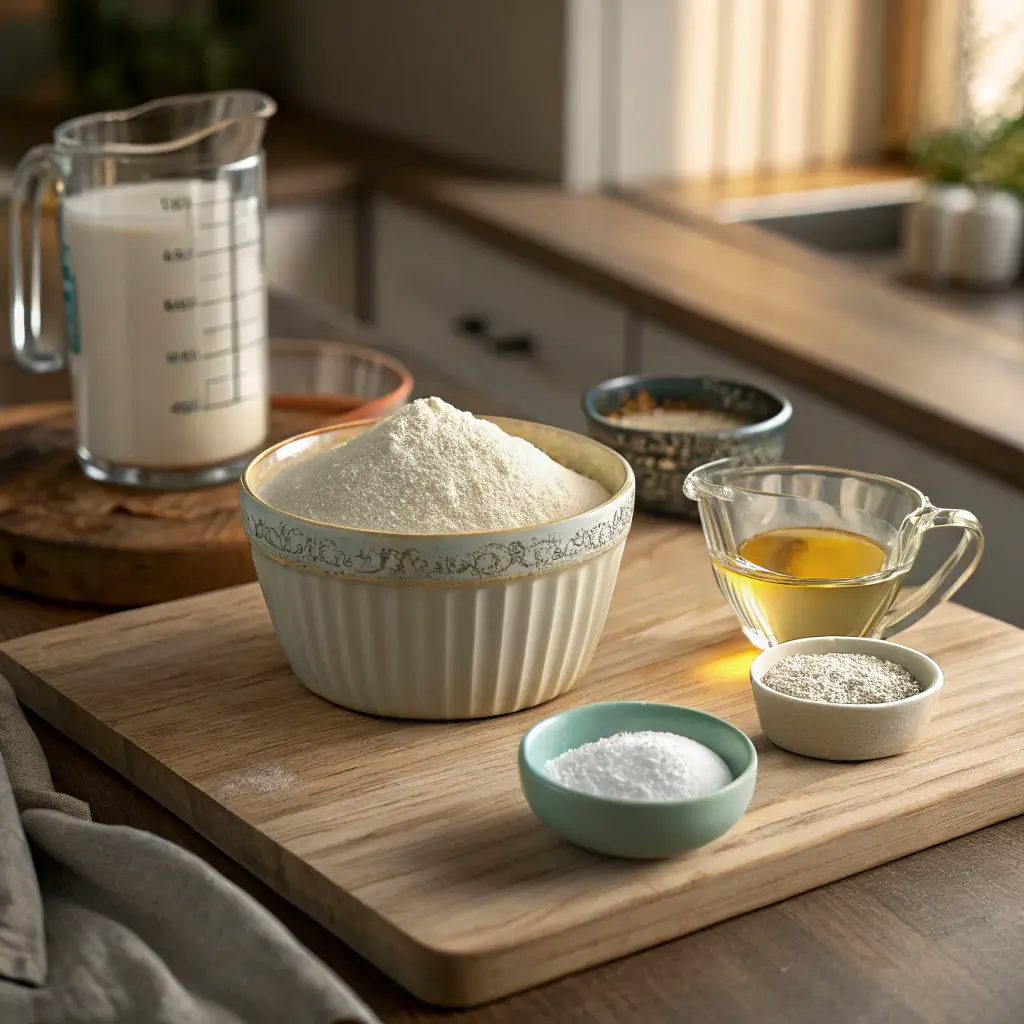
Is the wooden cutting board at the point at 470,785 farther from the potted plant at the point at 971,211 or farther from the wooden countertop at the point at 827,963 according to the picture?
the potted plant at the point at 971,211

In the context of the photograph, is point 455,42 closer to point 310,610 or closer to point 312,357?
point 312,357

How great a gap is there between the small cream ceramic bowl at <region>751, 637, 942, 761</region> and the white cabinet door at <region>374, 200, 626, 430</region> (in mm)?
1062

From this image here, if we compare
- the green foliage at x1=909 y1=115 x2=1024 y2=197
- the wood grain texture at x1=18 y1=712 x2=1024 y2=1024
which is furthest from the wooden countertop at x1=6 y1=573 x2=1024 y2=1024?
the green foliage at x1=909 y1=115 x2=1024 y2=197

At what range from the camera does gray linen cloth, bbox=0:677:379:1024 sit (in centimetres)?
57

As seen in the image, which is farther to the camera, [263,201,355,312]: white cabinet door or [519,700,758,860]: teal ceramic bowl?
[263,201,355,312]: white cabinet door

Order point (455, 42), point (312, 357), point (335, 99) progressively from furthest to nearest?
point (335, 99) < point (455, 42) < point (312, 357)

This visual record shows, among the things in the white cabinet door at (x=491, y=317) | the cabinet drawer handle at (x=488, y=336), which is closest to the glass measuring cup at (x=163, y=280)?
the white cabinet door at (x=491, y=317)

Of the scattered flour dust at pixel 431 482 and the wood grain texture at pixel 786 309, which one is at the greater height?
the scattered flour dust at pixel 431 482

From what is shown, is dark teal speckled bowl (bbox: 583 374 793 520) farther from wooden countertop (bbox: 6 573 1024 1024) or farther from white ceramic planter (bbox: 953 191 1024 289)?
white ceramic planter (bbox: 953 191 1024 289)

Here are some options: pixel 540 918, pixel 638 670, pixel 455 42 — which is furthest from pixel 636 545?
pixel 455 42

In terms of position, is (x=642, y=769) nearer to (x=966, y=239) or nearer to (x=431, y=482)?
(x=431, y=482)

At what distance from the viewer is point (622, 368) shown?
6.14 feet

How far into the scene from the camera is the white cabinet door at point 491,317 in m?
1.93

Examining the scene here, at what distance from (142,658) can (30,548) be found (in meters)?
0.14
